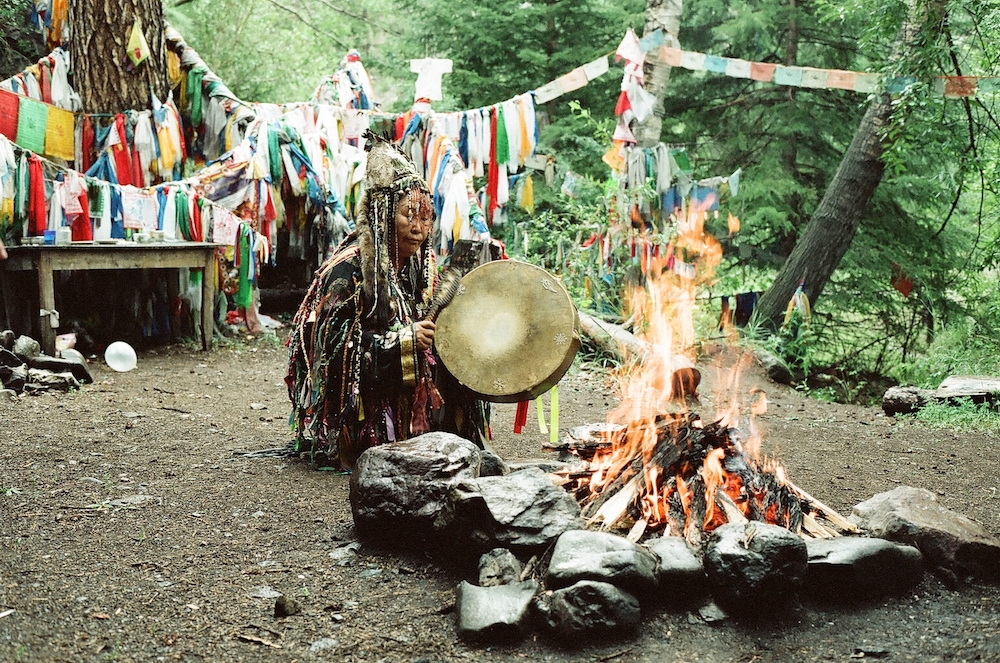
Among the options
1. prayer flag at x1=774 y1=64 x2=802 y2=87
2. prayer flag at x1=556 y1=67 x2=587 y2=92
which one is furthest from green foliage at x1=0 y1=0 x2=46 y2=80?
prayer flag at x1=774 y1=64 x2=802 y2=87

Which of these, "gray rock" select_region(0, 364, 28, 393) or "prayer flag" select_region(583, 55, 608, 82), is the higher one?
"prayer flag" select_region(583, 55, 608, 82)

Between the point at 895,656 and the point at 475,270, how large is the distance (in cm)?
234

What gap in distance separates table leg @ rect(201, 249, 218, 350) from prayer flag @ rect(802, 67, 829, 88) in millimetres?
6815

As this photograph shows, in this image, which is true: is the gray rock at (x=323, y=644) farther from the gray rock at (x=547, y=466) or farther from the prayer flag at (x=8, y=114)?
the prayer flag at (x=8, y=114)

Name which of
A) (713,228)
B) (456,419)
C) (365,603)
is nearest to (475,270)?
(456,419)

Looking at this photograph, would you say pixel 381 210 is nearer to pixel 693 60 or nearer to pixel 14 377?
pixel 14 377

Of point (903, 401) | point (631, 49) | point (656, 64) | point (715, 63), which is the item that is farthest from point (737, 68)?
point (903, 401)

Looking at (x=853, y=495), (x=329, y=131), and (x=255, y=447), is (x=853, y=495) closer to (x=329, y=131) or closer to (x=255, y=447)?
(x=255, y=447)

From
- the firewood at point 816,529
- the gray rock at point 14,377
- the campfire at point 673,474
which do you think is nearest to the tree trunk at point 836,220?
the campfire at point 673,474

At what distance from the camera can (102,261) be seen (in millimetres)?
8094

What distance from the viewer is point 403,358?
4.27 meters

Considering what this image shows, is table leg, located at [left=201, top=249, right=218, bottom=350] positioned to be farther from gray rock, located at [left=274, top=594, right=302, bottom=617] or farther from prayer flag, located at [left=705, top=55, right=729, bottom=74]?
gray rock, located at [left=274, top=594, right=302, bottom=617]

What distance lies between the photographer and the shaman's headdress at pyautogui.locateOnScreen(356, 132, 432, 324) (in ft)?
14.2

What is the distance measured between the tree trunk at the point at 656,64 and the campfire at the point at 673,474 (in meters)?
7.19
